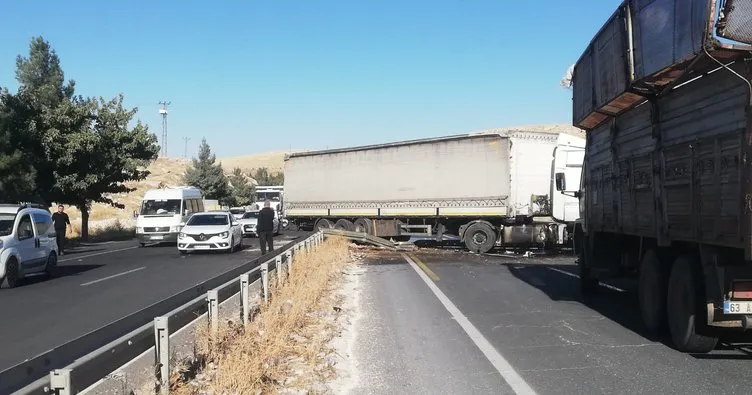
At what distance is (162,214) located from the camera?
27594 mm

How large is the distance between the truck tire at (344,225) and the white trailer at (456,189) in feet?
0.16

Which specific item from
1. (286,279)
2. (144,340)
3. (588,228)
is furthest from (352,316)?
(144,340)

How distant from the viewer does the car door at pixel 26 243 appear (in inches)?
581

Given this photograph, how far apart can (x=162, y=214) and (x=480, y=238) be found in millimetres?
12950

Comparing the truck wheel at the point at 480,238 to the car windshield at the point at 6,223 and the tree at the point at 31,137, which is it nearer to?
the car windshield at the point at 6,223

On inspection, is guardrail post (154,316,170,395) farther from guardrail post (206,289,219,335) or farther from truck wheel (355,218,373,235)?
truck wheel (355,218,373,235)

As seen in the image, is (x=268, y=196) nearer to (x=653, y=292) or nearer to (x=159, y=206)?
(x=159, y=206)

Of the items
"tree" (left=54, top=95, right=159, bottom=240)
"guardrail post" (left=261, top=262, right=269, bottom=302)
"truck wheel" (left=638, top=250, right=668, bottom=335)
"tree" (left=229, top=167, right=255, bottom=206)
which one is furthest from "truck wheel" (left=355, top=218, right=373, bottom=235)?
"tree" (left=229, top=167, right=255, bottom=206)

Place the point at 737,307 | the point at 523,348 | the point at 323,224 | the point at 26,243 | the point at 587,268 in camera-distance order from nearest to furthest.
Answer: the point at 737,307 → the point at 523,348 → the point at 587,268 → the point at 26,243 → the point at 323,224

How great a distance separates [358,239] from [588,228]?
14931mm

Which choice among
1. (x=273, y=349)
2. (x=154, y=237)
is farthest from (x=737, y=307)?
(x=154, y=237)

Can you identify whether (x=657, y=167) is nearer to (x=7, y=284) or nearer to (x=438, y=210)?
(x=7, y=284)

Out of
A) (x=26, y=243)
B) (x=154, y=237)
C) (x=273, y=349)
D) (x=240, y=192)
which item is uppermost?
(x=240, y=192)

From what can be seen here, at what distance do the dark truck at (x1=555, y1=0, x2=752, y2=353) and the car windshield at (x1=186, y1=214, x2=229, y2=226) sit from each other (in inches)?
657
